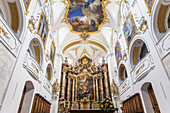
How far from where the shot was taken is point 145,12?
7.69 m

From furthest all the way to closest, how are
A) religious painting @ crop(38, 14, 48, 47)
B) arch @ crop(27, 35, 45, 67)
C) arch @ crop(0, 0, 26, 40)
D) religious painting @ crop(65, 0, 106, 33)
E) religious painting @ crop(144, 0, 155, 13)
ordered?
religious painting @ crop(65, 0, 106, 33), religious painting @ crop(38, 14, 48, 47), arch @ crop(27, 35, 45, 67), religious painting @ crop(144, 0, 155, 13), arch @ crop(0, 0, 26, 40)

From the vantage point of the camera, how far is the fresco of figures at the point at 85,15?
13.6m

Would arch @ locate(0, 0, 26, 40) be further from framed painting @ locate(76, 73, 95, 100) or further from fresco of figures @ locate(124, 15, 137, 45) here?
framed painting @ locate(76, 73, 95, 100)

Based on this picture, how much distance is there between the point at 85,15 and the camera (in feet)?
48.8

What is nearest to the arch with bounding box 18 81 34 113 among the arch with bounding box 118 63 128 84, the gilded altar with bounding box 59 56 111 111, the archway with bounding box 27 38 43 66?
the archway with bounding box 27 38 43 66

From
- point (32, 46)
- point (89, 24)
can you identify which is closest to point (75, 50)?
point (89, 24)

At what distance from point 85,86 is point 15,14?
496 inches

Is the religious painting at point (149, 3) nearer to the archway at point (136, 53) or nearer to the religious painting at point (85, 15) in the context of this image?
the archway at point (136, 53)

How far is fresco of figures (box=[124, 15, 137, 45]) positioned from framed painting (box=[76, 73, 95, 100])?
28.5 ft

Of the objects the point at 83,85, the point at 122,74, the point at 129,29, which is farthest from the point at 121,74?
the point at 83,85

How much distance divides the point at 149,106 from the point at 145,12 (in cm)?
624

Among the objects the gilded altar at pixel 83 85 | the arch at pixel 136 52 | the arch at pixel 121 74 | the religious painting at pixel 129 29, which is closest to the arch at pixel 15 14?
the religious painting at pixel 129 29

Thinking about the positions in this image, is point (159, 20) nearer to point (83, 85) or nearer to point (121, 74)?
point (121, 74)

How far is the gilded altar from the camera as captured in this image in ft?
47.0
